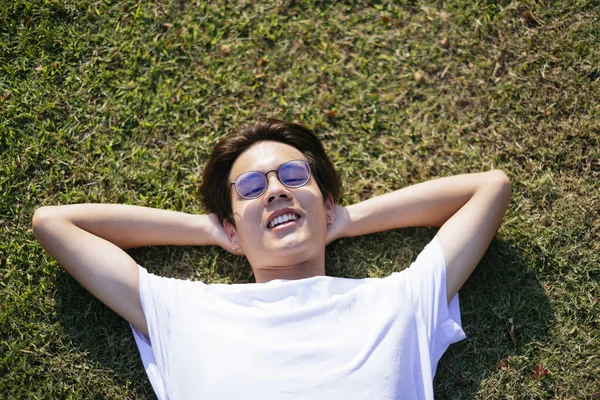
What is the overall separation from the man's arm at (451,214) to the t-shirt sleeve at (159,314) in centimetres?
129

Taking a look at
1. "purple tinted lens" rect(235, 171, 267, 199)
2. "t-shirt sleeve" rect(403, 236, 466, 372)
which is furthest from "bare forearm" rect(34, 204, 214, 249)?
"t-shirt sleeve" rect(403, 236, 466, 372)

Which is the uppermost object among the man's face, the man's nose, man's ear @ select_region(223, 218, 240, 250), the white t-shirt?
the man's nose

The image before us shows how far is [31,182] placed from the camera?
16.3 ft

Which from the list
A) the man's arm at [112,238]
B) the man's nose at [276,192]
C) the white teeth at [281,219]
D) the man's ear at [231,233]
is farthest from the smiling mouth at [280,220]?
the man's arm at [112,238]

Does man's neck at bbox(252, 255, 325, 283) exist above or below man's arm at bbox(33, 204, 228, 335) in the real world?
below

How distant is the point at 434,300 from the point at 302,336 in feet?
3.24

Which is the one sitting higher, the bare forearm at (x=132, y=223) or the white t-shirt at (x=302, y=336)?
the bare forearm at (x=132, y=223)

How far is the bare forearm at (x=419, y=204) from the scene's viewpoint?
4500 mm

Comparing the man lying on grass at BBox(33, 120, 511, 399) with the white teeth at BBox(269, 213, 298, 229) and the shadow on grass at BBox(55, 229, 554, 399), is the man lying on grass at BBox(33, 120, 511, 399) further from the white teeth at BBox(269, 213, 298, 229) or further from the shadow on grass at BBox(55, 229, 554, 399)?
the shadow on grass at BBox(55, 229, 554, 399)

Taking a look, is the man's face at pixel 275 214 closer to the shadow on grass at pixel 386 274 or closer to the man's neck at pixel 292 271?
the man's neck at pixel 292 271

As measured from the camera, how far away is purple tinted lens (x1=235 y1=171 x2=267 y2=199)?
418 cm

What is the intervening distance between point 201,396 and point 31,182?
251 cm

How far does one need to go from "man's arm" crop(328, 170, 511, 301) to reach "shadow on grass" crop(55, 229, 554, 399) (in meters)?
0.30

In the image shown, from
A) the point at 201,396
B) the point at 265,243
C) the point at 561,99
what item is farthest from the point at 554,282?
the point at 201,396
